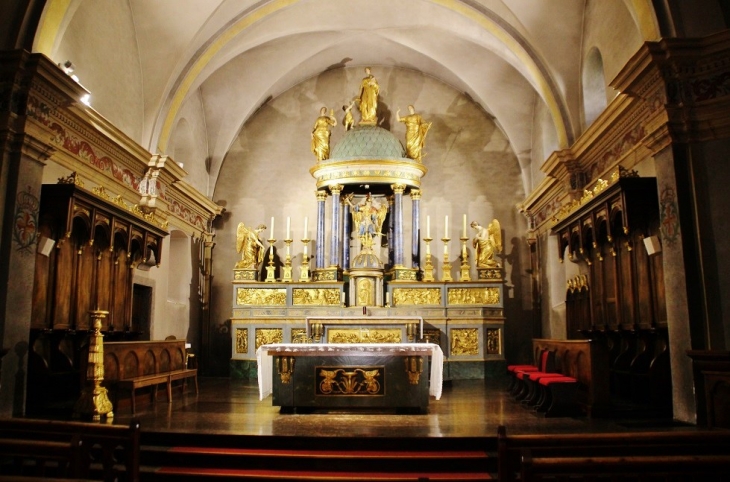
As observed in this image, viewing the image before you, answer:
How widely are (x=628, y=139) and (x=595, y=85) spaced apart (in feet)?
8.34

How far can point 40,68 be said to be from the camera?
26.7 feet

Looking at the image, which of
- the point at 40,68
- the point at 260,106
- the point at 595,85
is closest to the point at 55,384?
the point at 40,68

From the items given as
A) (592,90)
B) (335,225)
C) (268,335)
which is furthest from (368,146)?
(592,90)

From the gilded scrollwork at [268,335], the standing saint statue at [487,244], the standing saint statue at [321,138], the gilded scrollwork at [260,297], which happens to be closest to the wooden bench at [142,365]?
the gilded scrollwork at [268,335]

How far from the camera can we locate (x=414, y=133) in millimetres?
15023

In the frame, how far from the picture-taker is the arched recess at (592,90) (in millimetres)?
11906

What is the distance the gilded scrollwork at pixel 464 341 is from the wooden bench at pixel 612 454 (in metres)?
8.63

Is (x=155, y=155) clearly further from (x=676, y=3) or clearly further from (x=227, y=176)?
(x=676, y=3)

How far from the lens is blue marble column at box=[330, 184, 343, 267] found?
48.1 feet

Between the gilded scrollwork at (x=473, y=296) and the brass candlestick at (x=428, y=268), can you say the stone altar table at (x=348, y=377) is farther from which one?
the brass candlestick at (x=428, y=268)

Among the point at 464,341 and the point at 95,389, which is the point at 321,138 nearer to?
the point at 464,341

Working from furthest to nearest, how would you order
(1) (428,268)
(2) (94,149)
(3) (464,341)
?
(1) (428,268) < (3) (464,341) < (2) (94,149)

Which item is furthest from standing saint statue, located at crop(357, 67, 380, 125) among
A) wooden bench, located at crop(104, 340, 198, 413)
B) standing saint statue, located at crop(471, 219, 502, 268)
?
wooden bench, located at crop(104, 340, 198, 413)

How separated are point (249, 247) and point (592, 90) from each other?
8002 millimetres
